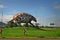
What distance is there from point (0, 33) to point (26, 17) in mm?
18390

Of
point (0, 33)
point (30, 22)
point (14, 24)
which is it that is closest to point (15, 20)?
point (14, 24)

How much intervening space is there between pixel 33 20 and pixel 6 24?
7.04 meters

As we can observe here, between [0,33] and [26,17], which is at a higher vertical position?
[26,17]

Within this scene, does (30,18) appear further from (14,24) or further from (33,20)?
(14,24)

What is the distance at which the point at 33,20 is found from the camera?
46.8m

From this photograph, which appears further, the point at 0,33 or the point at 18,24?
the point at 18,24

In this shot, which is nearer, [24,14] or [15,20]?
[24,14]

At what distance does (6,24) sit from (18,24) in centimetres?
319

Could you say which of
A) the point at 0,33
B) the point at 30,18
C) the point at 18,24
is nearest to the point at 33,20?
the point at 30,18

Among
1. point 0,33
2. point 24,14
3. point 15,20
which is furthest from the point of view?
point 15,20

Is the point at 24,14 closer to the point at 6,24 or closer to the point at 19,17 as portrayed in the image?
the point at 19,17

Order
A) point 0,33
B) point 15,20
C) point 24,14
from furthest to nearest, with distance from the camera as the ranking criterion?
point 15,20, point 24,14, point 0,33

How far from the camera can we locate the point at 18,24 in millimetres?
47844

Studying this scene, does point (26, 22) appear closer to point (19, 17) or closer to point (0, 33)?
point (19, 17)
